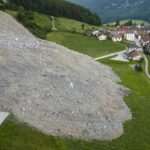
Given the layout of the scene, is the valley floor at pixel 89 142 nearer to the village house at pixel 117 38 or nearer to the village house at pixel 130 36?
the village house at pixel 117 38

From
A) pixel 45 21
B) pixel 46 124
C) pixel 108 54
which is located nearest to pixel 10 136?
pixel 46 124

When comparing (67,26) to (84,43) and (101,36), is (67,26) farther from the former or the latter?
(84,43)

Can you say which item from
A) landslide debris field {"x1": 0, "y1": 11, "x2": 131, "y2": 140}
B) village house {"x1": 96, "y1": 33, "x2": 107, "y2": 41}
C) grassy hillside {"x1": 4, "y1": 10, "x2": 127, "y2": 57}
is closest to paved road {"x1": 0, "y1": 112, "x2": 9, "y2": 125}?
landslide debris field {"x1": 0, "y1": 11, "x2": 131, "y2": 140}

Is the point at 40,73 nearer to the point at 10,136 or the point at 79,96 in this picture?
the point at 79,96

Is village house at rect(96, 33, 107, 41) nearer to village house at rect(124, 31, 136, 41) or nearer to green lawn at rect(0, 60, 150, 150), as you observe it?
village house at rect(124, 31, 136, 41)

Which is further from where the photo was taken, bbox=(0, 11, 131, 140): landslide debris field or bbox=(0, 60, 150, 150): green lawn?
bbox=(0, 11, 131, 140): landslide debris field
